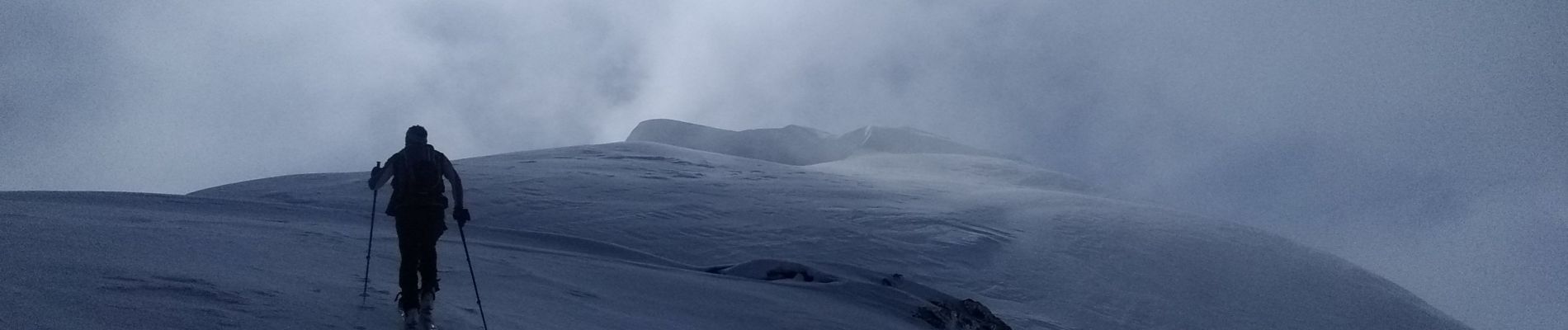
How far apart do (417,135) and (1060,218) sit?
21241 mm

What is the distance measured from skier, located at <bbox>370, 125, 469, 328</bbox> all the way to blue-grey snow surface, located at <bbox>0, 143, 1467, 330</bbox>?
50cm

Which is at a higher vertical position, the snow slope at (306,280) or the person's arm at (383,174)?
the person's arm at (383,174)

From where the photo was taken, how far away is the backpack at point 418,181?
835 cm

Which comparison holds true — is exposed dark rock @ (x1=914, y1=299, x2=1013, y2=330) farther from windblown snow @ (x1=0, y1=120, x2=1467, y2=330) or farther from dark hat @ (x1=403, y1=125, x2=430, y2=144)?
dark hat @ (x1=403, y1=125, x2=430, y2=144)

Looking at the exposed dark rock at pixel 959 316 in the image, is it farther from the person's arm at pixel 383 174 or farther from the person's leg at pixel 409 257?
the person's arm at pixel 383 174

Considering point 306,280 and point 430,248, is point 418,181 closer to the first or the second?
point 430,248

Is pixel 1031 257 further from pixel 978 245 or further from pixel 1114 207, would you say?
pixel 1114 207

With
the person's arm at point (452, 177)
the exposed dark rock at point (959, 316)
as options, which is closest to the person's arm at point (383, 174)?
the person's arm at point (452, 177)

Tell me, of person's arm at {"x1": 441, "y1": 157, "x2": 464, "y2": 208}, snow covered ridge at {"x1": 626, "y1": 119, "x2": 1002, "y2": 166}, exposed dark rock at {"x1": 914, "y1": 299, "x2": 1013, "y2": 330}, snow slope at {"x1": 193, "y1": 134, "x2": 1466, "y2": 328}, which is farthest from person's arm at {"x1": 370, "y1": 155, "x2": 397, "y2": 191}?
snow covered ridge at {"x1": 626, "y1": 119, "x2": 1002, "y2": 166}

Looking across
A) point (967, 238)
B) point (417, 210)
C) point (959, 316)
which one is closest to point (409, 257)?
point (417, 210)

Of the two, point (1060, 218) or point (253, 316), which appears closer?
point (253, 316)

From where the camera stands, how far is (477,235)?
1752 centimetres

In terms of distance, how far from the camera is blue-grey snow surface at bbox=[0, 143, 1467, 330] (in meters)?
9.41

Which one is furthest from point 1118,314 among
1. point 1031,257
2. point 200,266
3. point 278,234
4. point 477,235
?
point 200,266
